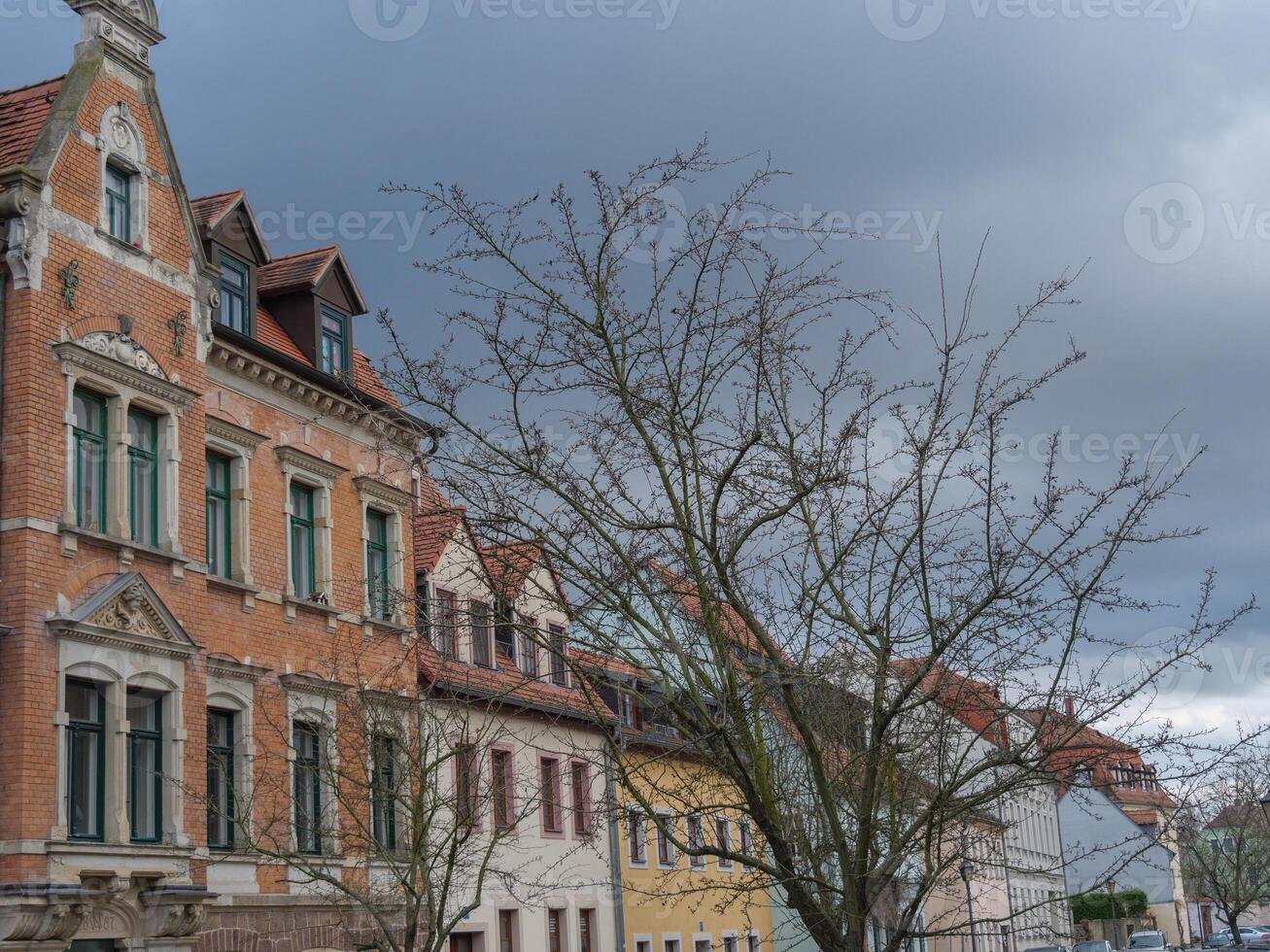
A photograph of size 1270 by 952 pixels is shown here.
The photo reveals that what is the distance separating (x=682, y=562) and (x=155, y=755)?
11.0 metres

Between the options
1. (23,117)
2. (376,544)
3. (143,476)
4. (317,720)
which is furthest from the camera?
(376,544)

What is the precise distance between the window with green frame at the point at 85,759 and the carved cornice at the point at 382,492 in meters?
A: 7.51

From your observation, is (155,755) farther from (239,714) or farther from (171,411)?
(171,411)

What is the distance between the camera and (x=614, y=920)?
107 ft

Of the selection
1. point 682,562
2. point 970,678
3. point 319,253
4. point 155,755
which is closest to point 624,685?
point 682,562

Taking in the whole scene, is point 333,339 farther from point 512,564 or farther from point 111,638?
point 512,564

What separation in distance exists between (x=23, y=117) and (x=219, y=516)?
19.2 feet

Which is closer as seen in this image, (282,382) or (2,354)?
(2,354)

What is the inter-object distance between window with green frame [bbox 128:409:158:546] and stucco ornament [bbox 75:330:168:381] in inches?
21.8

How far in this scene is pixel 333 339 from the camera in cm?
2588

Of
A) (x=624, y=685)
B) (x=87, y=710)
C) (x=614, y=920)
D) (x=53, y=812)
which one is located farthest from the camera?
(x=614, y=920)

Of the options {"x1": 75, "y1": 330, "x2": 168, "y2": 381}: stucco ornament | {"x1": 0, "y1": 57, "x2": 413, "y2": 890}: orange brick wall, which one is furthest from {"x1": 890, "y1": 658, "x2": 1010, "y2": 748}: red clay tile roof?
{"x1": 75, "y1": 330, "x2": 168, "y2": 381}: stucco ornament

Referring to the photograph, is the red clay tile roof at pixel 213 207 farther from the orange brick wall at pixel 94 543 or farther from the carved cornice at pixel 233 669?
the carved cornice at pixel 233 669

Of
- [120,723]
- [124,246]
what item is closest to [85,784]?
[120,723]
